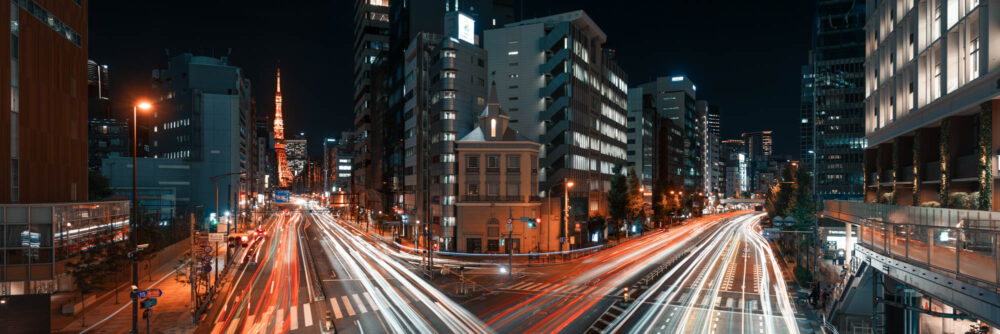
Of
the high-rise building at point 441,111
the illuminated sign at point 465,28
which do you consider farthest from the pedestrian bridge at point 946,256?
the illuminated sign at point 465,28

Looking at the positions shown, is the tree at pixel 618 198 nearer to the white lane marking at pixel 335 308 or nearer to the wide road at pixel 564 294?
the wide road at pixel 564 294

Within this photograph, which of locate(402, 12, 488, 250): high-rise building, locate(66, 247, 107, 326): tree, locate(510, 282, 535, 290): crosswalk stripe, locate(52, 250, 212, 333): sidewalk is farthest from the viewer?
locate(402, 12, 488, 250): high-rise building

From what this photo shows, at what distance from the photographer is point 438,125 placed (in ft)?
247

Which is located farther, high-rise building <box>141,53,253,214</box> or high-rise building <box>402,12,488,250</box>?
high-rise building <box>141,53,253,214</box>

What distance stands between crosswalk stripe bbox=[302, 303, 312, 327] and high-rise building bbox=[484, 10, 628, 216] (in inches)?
1844

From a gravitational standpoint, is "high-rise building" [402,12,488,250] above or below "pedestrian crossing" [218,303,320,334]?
above

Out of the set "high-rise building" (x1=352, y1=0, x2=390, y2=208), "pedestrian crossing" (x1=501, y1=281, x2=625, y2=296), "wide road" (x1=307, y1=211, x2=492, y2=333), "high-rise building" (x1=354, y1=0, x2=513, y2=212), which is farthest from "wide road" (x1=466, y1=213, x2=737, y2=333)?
"high-rise building" (x1=352, y1=0, x2=390, y2=208)

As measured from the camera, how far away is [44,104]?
117 feet

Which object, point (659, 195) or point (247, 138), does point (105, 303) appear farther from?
point (247, 138)

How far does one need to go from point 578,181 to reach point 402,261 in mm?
31532

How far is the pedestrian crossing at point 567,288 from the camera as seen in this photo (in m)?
39.3

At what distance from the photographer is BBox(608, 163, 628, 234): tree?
86.8 meters

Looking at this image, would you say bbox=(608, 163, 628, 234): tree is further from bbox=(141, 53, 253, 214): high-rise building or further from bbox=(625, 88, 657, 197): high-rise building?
bbox=(141, 53, 253, 214): high-rise building

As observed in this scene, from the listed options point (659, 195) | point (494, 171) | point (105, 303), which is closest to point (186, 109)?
point (494, 171)
